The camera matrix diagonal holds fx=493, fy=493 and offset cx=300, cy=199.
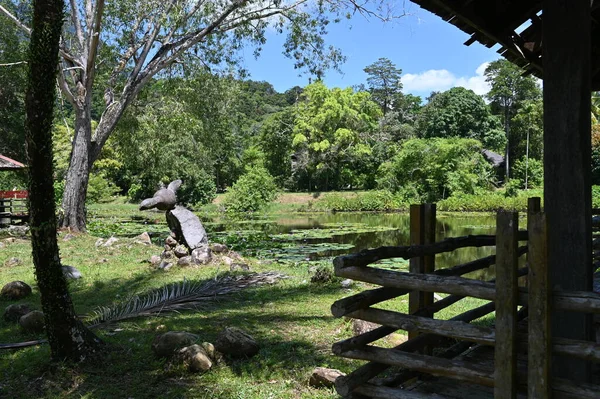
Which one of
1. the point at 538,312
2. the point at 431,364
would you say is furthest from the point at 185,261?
the point at 538,312

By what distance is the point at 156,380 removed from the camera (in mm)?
4191

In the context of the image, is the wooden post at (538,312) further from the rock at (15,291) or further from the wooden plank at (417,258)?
the rock at (15,291)

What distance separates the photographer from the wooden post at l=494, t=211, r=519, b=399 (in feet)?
7.72

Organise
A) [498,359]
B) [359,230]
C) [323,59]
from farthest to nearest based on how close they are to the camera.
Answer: [359,230], [323,59], [498,359]

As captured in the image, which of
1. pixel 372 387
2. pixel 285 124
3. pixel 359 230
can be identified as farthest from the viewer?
pixel 285 124

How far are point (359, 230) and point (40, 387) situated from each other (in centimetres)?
1609

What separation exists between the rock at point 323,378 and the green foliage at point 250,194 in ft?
87.2

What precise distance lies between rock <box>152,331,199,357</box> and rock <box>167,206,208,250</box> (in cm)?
594

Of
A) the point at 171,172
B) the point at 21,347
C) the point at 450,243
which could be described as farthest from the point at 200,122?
the point at 450,243

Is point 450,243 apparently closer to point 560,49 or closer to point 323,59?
point 560,49

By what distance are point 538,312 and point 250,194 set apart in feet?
97.1

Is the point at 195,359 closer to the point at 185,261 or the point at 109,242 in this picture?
the point at 185,261

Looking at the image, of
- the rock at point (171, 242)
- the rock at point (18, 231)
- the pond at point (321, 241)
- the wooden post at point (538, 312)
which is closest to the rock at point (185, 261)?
the rock at point (171, 242)

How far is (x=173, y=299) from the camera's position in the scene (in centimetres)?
655
